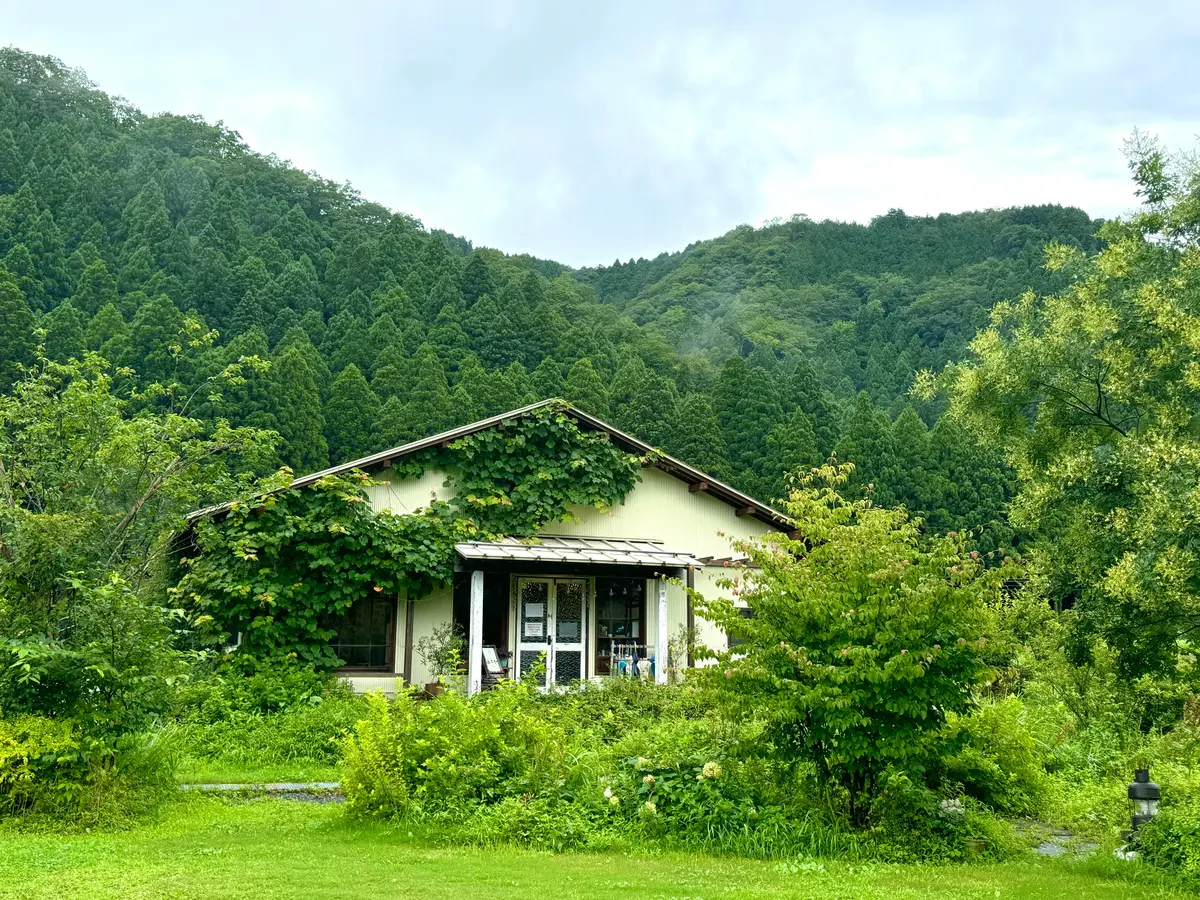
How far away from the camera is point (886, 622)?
9016mm

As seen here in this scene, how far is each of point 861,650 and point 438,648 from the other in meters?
10.5

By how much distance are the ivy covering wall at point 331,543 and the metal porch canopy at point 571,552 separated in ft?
1.55

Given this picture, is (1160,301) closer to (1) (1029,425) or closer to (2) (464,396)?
(1) (1029,425)

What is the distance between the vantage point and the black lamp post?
870 centimetres

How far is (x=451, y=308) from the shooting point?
55406 millimetres

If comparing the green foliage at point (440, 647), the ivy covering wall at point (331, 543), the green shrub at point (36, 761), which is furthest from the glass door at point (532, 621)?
the green shrub at point (36, 761)

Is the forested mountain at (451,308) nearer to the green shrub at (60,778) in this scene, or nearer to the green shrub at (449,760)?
the green shrub at (60,778)

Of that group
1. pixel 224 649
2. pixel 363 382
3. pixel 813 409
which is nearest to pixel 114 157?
pixel 363 382

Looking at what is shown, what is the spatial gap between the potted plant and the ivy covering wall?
750 mm

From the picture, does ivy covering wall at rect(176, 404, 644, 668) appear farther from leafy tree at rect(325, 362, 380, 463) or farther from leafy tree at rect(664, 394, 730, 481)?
leafy tree at rect(325, 362, 380, 463)

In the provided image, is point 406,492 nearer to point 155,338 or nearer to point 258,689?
point 258,689

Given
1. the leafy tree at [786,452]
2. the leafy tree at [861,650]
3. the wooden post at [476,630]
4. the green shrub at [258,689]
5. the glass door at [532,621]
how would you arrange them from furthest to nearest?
the leafy tree at [786,452] → the glass door at [532,621] → the wooden post at [476,630] → the green shrub at [258,689] → the leafy tree at [861,650]

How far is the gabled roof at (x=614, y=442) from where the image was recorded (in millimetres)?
18375

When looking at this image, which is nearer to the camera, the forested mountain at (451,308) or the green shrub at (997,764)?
the green shrub at (997,764)
